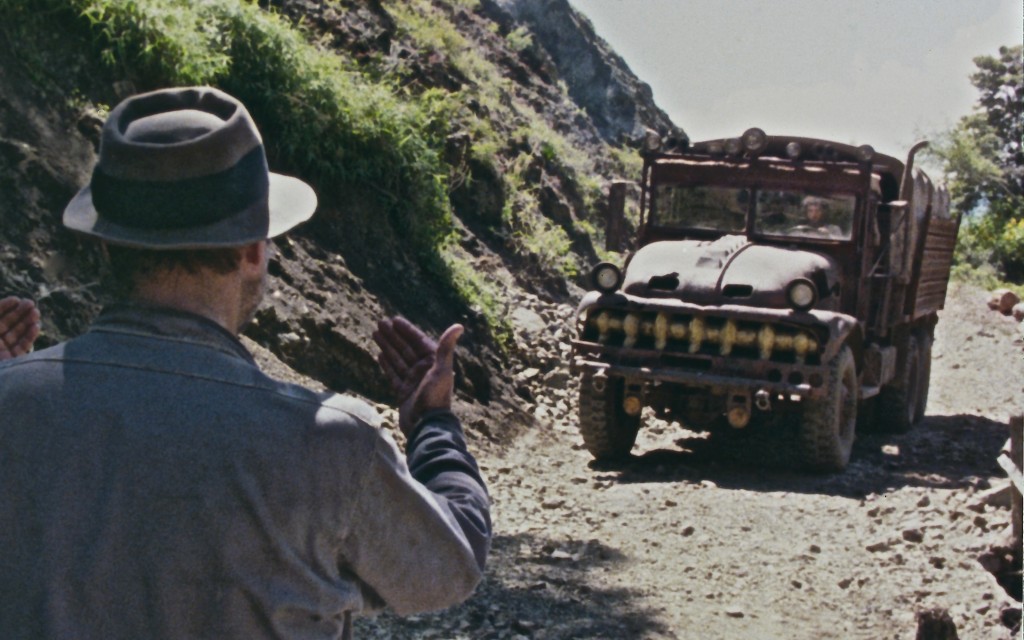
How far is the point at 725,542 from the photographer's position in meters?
8.44

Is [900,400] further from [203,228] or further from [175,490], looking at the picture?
[175,490]

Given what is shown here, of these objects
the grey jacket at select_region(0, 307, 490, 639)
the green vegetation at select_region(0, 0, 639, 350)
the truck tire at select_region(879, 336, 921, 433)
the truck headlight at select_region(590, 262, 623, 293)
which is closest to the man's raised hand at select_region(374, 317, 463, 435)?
the grey jacket at select_region(0, 307, 490, 639)

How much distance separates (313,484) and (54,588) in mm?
418

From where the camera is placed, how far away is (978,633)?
6.62m

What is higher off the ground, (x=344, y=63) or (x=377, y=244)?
(x=344, y=63)

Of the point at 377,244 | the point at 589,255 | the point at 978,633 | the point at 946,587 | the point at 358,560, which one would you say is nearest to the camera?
the point at 358,560

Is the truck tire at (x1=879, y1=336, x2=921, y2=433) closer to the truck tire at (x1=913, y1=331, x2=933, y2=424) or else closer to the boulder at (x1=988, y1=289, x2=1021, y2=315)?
the truck tire at (x1=913, y1=331, x2=933, y2=424)

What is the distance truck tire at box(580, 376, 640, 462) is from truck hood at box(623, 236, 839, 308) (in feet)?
2.73

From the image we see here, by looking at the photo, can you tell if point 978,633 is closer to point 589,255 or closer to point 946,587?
point 946,587

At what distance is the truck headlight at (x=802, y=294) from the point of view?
10.2 meters

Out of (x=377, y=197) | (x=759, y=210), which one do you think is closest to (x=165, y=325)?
(x=759, y=210)

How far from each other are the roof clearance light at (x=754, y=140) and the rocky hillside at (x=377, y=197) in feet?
10.1

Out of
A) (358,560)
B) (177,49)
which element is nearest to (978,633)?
(358,560)

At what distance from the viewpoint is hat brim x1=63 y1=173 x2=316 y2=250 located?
2227mm
